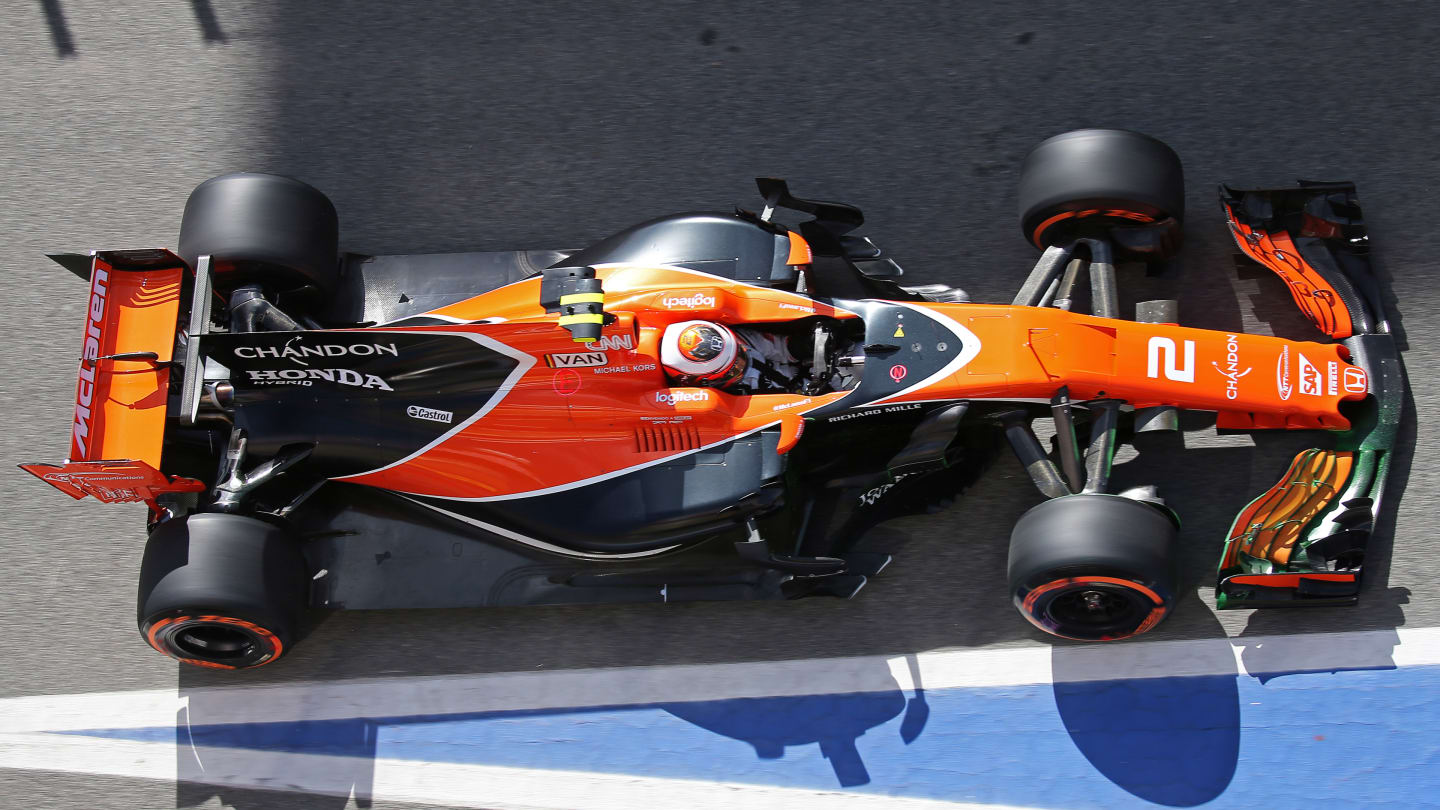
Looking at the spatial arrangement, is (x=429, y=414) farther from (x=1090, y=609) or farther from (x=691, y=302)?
(x=1090, y=609)

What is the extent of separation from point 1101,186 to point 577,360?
7.37 feet

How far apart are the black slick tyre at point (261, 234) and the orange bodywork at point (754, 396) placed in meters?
0.86

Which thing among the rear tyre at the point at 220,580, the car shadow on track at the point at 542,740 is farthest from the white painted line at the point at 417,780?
the rear tyre at the point at 220,580

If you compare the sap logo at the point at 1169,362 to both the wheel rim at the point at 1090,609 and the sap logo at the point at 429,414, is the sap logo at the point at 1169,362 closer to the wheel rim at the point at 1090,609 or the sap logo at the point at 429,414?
the wheel rim at the point at 1090,609

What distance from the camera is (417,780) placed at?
5.65 m

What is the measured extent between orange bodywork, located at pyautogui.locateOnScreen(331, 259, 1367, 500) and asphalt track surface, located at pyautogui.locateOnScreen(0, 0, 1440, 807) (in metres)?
0.52

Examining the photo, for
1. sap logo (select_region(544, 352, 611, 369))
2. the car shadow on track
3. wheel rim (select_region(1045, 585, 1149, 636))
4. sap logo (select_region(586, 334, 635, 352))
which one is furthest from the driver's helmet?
wheel rim (select_region(1045, 585, 1149, 636))

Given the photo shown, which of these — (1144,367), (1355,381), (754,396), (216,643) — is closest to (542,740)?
(216,643)

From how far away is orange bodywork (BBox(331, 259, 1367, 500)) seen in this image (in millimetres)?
5176

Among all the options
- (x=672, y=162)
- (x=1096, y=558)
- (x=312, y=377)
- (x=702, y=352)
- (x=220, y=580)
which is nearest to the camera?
(x=1096, y=558)

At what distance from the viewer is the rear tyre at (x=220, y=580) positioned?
514 centimetres

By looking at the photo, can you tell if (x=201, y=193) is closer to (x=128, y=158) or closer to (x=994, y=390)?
(x=128, y=158)

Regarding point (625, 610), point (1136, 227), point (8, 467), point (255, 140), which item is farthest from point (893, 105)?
point (8, 467)

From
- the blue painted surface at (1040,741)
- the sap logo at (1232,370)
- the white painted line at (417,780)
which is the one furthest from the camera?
the white painted line at (417,780)
